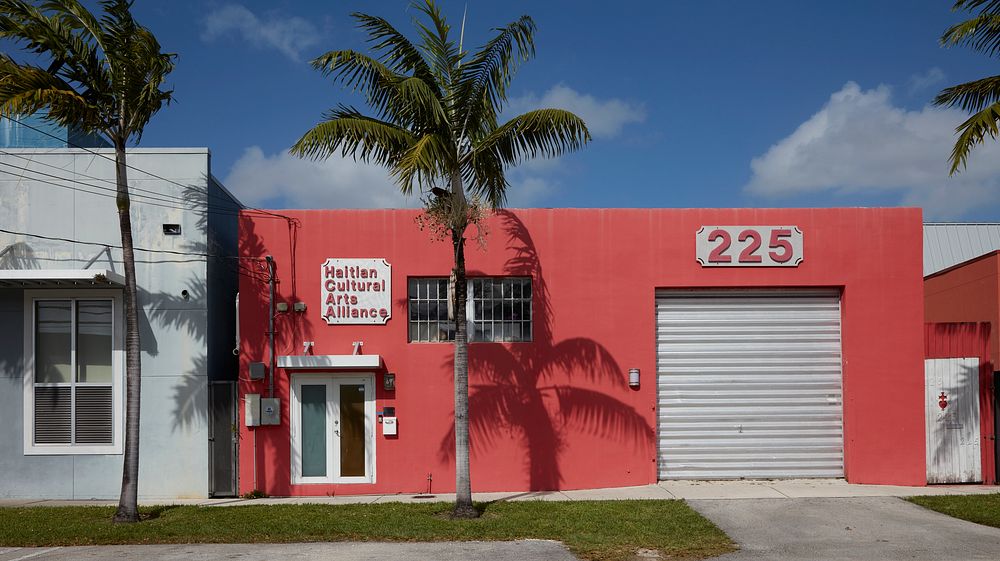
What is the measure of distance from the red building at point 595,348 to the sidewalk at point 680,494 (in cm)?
30

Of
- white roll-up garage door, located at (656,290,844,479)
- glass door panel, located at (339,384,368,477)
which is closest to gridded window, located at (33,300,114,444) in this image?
glass door panel, located at (339,384,368,477)

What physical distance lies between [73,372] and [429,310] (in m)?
5.93

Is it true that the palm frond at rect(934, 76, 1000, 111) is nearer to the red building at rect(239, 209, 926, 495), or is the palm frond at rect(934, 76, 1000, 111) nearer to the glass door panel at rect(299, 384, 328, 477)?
the red building at rect(239, 209, 926, 495)

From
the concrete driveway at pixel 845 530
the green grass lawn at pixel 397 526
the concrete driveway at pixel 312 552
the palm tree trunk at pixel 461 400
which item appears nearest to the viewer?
the concrete driveway at pixel 312 552

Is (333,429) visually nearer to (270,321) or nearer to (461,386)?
(270,321)

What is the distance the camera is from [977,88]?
12625 millimetres

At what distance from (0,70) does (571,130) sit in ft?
24.0

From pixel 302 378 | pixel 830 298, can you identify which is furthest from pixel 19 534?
pixel 830 298

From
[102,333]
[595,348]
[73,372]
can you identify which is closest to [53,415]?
[73,372]

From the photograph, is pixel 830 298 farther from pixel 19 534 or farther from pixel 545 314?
pixel 19 534

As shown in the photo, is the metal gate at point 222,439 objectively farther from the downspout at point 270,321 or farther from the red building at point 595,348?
the downspout at point 270,321

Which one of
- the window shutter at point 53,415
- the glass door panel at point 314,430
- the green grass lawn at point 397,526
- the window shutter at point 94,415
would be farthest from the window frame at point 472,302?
the window shutter at point 53,415

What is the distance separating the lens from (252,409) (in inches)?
539

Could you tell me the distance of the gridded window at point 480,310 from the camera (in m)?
14.2
